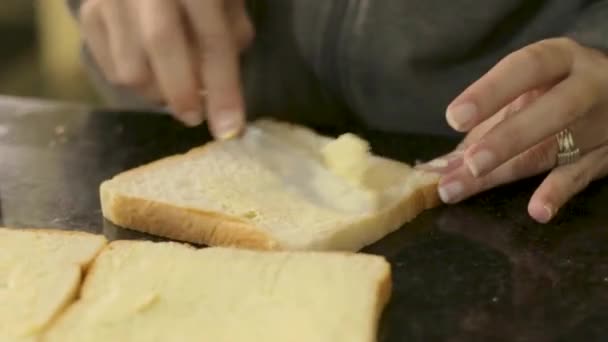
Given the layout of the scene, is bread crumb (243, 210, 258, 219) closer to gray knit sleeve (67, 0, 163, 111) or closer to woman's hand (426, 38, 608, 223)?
woman's hand (426, 38, 608, 223)

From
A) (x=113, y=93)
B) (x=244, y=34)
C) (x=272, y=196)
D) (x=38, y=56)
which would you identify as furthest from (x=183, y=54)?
(x=38, y=56)

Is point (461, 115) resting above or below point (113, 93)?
above

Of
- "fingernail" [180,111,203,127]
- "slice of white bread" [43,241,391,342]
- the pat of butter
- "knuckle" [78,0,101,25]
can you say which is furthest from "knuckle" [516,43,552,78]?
"knuckle" [78,0,101,25]

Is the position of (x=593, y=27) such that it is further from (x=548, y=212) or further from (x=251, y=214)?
(x=251, y=214)

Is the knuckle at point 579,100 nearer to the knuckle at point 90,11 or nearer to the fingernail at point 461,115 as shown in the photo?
the fingernail at point 461,115

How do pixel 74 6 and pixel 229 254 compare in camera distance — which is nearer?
pixel 229 254

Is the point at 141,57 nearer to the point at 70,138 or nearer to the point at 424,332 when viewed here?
the point at 70,138

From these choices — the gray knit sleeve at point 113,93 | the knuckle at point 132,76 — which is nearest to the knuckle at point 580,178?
the knuckle at point 132,76
